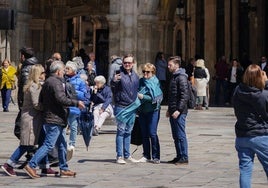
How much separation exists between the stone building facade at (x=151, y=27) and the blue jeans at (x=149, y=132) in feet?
50.8

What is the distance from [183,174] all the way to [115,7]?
18.0 metres

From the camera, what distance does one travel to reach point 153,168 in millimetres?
14328

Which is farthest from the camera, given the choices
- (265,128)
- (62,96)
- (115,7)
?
(115,7)

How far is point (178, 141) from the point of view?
587 inches

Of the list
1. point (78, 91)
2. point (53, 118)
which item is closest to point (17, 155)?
point (53, 118)

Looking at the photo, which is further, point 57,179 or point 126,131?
point 126,131

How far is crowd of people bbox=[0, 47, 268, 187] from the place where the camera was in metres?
10.5

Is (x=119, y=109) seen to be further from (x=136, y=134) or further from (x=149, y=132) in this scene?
(x=136, y=134)

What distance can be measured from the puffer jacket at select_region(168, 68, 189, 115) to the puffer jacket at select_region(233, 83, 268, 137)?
4.17m

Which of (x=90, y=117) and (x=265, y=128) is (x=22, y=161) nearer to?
(x=90, y=117)

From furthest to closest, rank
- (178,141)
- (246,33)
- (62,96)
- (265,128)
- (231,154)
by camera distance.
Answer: (246,33) → (231,154) → (178,141) → (62,96) → (265,128)

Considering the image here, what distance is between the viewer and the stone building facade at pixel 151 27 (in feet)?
101

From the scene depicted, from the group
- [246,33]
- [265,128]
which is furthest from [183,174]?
[246,33]

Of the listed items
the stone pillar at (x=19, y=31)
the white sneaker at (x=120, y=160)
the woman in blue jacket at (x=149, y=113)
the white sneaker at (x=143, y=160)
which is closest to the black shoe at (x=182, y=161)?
the woman in blue jacket at (x=149, y=113)
